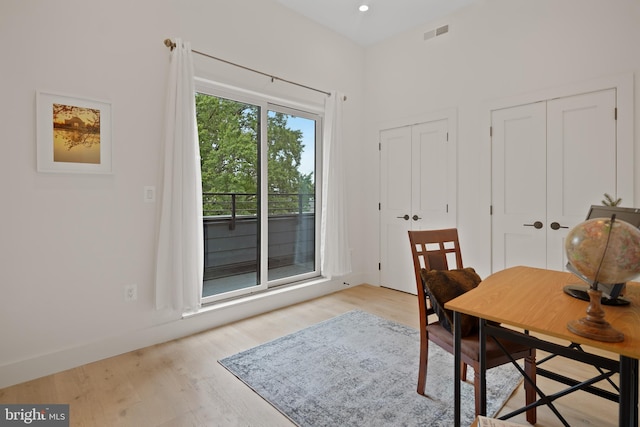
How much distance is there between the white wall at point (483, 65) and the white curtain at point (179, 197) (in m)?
2.49

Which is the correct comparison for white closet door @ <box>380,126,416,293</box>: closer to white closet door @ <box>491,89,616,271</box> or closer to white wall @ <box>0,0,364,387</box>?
A: white closet door @ <box>491,89,616,271</box>

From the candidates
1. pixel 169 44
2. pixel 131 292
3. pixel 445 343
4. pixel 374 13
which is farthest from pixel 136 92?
pixel 445 343

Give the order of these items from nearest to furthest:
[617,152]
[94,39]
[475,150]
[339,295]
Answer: [94,39] → [617,152] → [475,150] → [339,295]

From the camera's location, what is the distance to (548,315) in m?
1.25

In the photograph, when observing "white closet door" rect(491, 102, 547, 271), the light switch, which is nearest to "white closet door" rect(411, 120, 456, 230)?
"white closet door" rect(491, 102, 547, 271)

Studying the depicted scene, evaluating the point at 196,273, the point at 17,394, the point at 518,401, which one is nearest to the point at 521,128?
the point at 518,401

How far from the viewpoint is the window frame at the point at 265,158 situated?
3170 millimetres

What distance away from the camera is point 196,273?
110 inches

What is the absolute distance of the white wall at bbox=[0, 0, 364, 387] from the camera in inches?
83.3

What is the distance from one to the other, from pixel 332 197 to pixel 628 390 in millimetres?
3103

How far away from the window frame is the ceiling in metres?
0.98

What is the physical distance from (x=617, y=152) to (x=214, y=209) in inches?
138

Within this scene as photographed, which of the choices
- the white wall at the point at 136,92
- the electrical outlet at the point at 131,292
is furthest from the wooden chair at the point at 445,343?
the electrical outlet at the point at 131,292

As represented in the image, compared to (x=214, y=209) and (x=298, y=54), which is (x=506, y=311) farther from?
(x=298, y=54)
